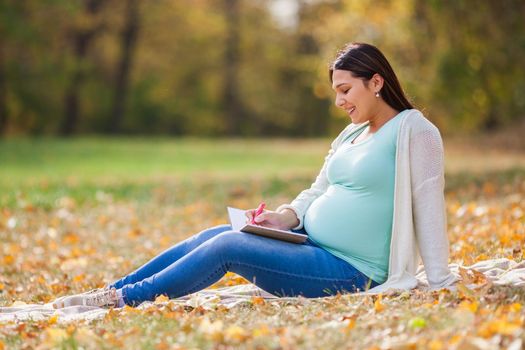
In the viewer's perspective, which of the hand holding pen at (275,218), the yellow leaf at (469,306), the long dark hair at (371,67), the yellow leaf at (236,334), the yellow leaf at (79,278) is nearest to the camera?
the yellow leaf at (236,334)

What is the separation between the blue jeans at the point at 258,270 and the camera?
4.07 m

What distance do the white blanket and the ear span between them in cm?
107

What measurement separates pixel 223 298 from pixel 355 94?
1366 mm

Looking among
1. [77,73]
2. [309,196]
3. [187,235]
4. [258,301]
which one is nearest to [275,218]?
[309,196]

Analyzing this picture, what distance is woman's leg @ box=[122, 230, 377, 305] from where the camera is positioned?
407cm

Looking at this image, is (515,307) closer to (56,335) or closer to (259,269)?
(259,269)

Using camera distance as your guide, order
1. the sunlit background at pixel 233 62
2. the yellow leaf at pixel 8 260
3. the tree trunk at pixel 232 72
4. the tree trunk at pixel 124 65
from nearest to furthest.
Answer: the yellow leaf at pixel 8 260
the sunlit background at pixel 233 62
the tree trunk at pixel 124 65
the tree trunk at pixel 232 72

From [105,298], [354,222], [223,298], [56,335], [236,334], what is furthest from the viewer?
[223,298]

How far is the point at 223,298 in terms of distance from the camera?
445 centimetres

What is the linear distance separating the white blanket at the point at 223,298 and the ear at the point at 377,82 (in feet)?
3.52

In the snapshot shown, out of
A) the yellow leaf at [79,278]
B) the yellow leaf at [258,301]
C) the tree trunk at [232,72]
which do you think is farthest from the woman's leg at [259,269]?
the tree trunk at [232,72]

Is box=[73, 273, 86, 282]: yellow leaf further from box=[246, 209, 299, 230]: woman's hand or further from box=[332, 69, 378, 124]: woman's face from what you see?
box=[332, 69, 378, 124]: woman's face

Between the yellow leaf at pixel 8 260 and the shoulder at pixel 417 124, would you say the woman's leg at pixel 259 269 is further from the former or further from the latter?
the yellow leaf at pixel 8 260

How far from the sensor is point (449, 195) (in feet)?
32.0
